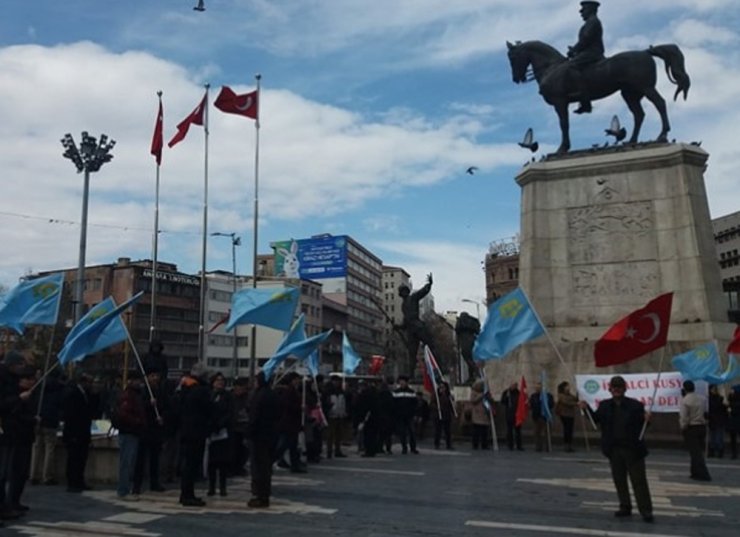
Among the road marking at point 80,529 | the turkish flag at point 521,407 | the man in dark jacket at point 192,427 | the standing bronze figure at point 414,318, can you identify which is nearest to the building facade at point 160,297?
the standing bronze figure at point 414,318

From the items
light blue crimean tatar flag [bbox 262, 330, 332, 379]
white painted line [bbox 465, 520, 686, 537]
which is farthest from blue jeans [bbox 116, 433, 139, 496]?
white painted line [bbox 465, 520, 686, 537]

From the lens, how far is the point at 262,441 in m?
10.5

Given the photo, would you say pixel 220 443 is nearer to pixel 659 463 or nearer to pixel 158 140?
pixel 659 463

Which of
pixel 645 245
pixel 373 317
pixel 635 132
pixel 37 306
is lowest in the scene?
pixel 37 306

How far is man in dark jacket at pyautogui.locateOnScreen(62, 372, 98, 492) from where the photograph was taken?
39.3 feet

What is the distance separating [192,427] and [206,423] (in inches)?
8.9

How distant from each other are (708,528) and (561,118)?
16647 millimetres

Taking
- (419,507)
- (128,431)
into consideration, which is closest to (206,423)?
(128,431)

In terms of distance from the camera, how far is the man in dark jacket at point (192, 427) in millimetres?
10422

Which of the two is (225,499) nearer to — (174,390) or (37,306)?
(174,390)

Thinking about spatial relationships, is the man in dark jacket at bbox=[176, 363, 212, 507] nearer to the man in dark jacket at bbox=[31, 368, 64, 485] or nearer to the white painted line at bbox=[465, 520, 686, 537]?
the man in dark jacket at bbox=[31, 368, 64, 485]

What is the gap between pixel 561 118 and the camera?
924 inches

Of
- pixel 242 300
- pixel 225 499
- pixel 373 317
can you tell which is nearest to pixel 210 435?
pixel 225 499

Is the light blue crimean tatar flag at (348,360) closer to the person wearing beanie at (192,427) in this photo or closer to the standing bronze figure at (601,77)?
the standing bronze figure at (601,77)
